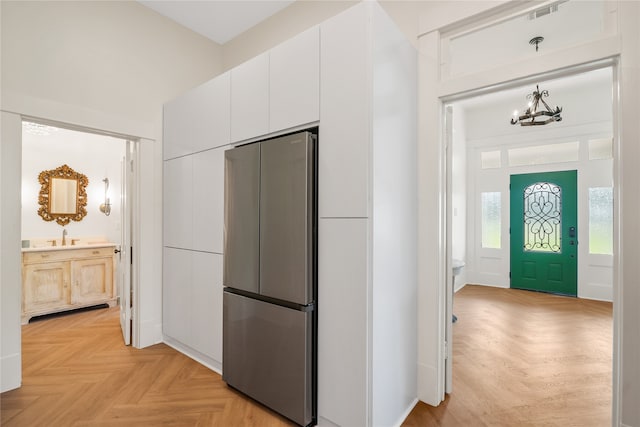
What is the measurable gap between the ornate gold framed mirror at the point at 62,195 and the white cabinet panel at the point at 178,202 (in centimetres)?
269

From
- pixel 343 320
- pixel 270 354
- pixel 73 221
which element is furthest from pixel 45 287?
pixel 343 320

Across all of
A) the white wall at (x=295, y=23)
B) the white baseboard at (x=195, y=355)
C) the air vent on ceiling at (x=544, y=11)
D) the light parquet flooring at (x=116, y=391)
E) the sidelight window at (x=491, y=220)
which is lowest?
the light parquet flooring at (x=116, y=391)

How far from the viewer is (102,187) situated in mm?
5176

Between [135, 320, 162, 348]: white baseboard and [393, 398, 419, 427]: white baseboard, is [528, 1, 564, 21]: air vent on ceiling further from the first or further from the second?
[135, 320, 162, 348]: white baseboard

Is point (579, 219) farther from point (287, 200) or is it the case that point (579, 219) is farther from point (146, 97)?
point (146, 97)

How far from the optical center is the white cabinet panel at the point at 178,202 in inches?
118

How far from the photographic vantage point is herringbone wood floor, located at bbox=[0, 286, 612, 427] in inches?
82.0

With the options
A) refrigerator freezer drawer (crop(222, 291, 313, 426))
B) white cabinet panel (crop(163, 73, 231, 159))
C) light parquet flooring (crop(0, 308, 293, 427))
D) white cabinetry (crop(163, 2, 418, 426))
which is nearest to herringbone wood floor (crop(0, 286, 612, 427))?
light parquet flooring (crop(0, 308, 293, 427))

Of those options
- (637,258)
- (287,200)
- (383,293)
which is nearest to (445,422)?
(383,293)

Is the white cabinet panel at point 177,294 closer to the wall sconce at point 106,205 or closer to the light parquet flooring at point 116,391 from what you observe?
the light parquet flooring at point 116,391

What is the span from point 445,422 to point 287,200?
1.81 metres

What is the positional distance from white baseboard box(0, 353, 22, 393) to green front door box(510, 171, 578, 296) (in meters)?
6.93

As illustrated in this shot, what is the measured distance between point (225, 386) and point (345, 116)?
7.43ft

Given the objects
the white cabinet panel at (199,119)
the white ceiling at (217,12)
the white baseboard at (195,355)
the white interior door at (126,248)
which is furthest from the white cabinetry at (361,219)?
the white interior door at (126,248)
